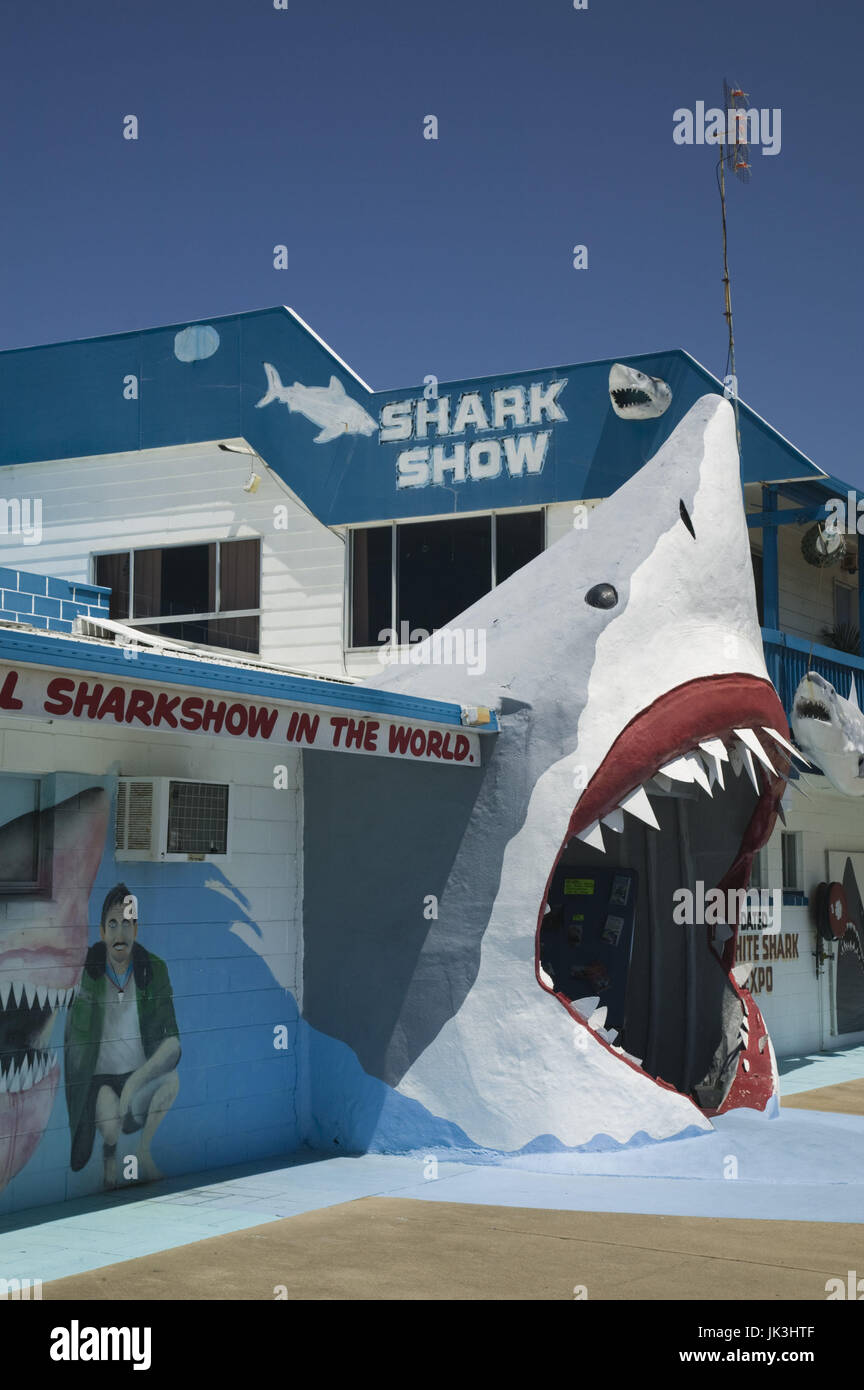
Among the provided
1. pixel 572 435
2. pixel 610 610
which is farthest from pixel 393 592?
pixel 610 610

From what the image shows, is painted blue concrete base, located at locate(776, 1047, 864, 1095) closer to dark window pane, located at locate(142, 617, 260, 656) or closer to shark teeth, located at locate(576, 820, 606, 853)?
shark teeth, located at locate(576, 820, 606, 853)

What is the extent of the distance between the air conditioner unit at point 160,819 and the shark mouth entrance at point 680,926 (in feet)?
8.75

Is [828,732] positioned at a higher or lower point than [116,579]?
lower

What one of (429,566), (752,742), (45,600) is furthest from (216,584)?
(752,742)

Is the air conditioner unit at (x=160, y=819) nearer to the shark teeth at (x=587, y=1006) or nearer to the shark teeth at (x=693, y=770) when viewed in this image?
the shark teeth at (x=693, y=770)

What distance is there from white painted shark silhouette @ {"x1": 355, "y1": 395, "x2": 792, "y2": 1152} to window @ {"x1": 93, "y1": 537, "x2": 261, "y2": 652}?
6.95 m

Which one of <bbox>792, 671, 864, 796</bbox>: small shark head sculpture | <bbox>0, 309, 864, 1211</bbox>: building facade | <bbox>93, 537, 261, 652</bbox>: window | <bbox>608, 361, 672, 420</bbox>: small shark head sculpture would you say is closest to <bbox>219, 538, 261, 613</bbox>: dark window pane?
<bbox>93, 537, 261, 652</bbox>: window

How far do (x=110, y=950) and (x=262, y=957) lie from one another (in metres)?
1.27

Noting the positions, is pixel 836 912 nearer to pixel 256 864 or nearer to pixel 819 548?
pixel 819 548

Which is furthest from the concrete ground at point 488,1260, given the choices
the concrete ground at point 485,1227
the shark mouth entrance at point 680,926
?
the shark mouth entrance at point 680,926

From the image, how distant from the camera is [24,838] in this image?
7.59m

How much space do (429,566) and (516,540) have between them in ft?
3.40

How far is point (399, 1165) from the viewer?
8633mm

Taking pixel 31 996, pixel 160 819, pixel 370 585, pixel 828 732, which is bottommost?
pixel 31 996
